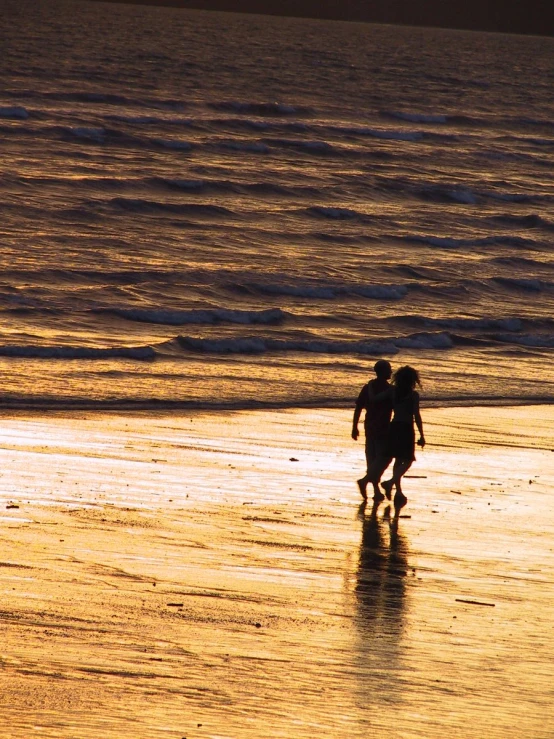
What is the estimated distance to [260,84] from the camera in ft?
202

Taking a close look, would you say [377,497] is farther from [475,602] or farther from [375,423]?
[475,602]

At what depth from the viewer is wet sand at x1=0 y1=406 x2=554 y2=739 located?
529cm

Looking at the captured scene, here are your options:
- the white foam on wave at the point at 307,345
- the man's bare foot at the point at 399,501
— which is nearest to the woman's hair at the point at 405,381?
the man's bare foot at the point at 399,501

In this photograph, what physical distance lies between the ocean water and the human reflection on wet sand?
553cm

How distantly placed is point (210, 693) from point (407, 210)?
1172 inches

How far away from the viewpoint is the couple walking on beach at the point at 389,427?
9547 millimetres

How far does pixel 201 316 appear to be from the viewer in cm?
2052

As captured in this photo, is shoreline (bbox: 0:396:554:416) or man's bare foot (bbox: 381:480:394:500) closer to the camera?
man's bare foot (bbox: 381:480:394:500)

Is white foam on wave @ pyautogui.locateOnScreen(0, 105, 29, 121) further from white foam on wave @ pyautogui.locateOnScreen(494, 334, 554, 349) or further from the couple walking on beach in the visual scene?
the couple walking on beach

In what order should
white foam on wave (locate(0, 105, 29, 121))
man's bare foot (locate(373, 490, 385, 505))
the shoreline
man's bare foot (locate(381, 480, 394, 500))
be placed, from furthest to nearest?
white foam on wave (locate(0, 105, 29, 121)), the shoreline, man's bare foot (locate(381, 480, 394, 500)), man's bare foot (locate(373, 490, 385, 505))

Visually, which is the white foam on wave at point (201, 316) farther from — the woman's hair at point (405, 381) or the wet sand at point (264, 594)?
the woman's hair at point (405, 381)

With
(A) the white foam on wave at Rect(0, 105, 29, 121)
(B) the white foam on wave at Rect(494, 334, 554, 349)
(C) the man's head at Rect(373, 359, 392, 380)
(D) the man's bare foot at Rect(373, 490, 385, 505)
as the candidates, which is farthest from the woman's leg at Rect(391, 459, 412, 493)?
(A) the white foam on wave at Rect(0, 105, 29, 121)

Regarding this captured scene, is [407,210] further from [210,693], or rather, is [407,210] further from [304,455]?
[210,693]

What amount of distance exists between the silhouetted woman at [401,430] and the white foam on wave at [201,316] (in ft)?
34.9
